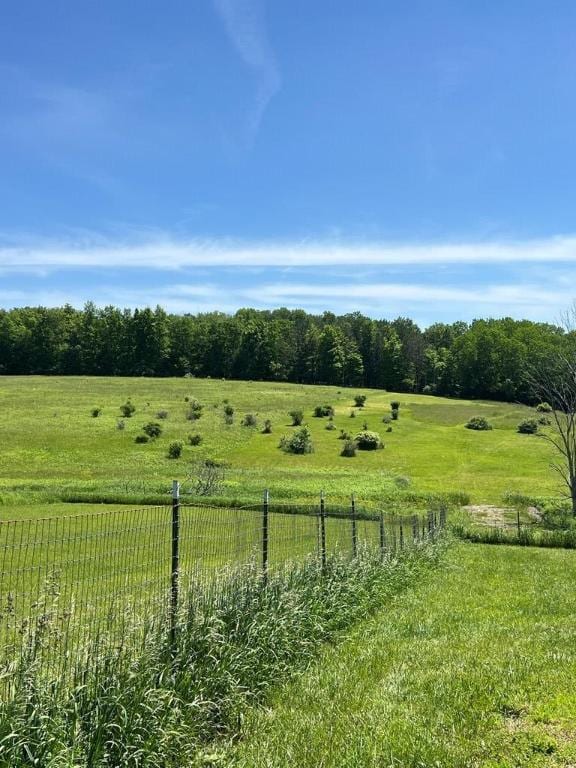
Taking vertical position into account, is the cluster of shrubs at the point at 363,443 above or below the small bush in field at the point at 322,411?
below

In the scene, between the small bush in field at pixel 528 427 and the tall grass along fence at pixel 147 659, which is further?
the small bush in field at pixel 528 427

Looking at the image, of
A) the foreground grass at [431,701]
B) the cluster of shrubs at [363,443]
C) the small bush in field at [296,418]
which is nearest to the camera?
the foreground grass at [431,701]

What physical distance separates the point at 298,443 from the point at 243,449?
5.03 metres

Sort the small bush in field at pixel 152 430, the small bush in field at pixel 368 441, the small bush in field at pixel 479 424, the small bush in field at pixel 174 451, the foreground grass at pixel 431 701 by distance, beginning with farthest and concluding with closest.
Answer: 1. the small bush in field at pixel 479 424
2. the small bush in field at pixel 368 441
3. the small bush in field at pixel 152 430
4. the small bush in field at pixel 174 451
5. the foreground grass at pixel 431 701

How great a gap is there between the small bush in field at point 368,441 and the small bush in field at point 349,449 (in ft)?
4.39

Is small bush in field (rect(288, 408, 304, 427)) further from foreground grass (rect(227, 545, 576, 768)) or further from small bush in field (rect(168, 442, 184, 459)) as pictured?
foreground grass (rect(227, 545, 576, 768))

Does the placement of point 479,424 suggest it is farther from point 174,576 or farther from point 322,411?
point 174,576

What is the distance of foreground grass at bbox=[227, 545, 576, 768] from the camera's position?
4.77 m

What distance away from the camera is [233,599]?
23.2 feet

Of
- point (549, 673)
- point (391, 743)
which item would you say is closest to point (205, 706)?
point (391, 743)

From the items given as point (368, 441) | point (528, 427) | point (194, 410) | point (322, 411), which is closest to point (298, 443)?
point (368, 441)

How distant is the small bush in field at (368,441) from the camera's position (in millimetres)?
61031

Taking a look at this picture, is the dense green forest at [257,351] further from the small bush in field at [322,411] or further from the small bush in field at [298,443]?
the small bush in field at [298,443]

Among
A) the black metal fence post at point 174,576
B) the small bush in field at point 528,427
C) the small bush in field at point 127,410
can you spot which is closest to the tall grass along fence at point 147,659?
the black metal fence post at point 174,576
